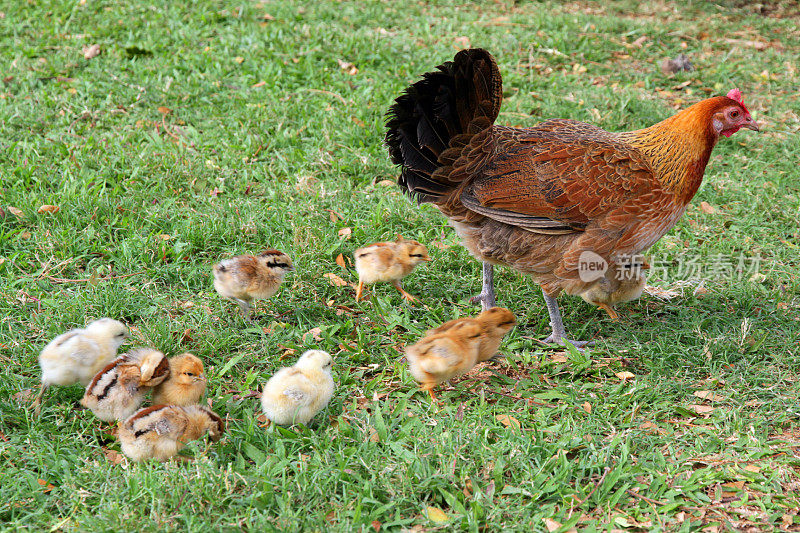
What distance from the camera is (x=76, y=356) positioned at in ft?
12.4

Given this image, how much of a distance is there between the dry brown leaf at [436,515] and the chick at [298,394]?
2.85 feet

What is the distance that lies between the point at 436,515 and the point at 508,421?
2.74ft

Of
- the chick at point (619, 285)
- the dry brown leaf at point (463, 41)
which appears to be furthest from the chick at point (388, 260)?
the dry brown leaf at point (463, 41)

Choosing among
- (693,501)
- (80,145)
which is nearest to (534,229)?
(693,501)

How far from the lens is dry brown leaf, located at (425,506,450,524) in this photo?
3.25 m

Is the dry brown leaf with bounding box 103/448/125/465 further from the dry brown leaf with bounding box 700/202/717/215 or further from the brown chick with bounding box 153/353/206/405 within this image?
the dry brown leaf with bounding box 700/202/717/215

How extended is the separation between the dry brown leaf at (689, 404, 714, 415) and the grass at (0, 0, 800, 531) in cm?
10

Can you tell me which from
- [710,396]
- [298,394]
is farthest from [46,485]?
[710,396]

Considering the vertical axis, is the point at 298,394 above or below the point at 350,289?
above

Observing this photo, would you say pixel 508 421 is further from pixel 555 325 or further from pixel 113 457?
pixel 113 457

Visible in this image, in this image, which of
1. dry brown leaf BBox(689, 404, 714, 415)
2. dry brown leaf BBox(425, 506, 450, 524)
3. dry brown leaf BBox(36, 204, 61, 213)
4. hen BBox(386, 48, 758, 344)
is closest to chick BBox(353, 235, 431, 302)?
hen BBox(386, 48, 758, 344)

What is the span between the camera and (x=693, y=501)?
3.44 m

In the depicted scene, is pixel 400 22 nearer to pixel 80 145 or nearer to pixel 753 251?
pixel 80 145

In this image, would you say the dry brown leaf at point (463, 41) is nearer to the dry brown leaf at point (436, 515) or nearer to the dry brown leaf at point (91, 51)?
the dry brown leaf at point (91, 51)
